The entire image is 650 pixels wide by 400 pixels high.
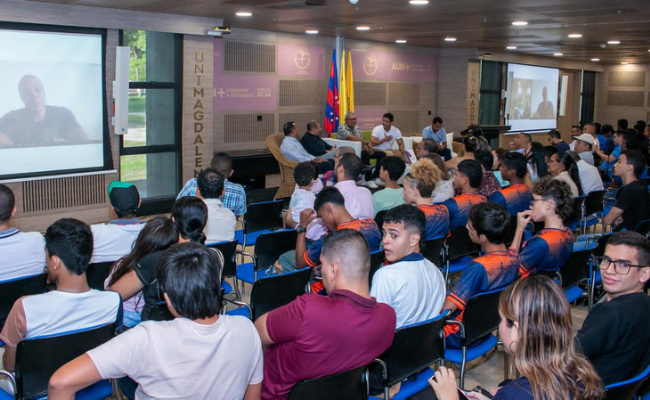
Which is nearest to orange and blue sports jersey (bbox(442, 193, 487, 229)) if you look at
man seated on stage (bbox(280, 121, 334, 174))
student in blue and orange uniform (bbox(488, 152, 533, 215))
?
student in blue and orange uniform (bbox(488, 152, 533, 215))

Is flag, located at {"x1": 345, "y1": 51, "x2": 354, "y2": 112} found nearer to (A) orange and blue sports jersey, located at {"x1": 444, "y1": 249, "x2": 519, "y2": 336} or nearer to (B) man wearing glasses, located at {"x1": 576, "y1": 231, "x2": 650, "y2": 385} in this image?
(A) orange and blue sports jersey, located at {"x1": 444, "y1": 249, "x2": 519, "y2": 336}

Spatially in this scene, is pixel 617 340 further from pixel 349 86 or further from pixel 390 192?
pixel 349 86

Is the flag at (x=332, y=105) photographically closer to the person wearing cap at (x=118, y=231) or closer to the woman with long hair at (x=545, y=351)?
the person wearing cap at (x=118, y=231)

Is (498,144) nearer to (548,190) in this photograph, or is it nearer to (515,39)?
(515,39)

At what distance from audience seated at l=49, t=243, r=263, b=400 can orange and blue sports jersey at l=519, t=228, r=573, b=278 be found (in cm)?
235

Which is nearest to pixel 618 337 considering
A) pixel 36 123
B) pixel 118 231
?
pixel 118 231

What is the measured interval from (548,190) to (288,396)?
Answer: 2.47 m

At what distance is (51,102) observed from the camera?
795cm

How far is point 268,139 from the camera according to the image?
9.88m

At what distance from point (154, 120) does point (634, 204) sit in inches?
263

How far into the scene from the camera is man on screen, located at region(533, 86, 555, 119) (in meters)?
19.5

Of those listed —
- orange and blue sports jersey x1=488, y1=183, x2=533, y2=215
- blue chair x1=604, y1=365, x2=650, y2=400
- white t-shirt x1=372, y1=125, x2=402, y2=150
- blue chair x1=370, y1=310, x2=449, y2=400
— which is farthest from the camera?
white t-shirt x1=372, y1=125, x2=402, y2=150

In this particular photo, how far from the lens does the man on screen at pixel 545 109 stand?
1947 centimetres

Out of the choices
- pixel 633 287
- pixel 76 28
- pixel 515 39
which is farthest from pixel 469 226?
pixel 515 39
